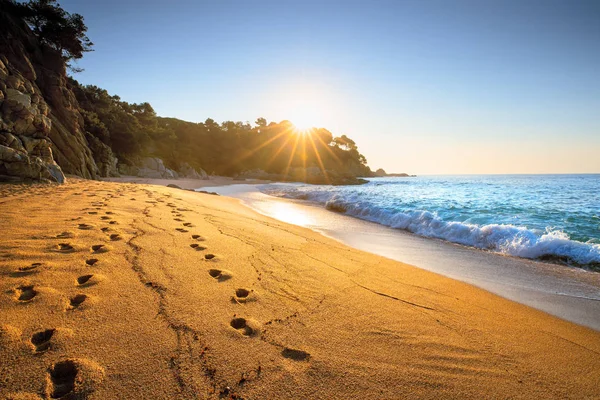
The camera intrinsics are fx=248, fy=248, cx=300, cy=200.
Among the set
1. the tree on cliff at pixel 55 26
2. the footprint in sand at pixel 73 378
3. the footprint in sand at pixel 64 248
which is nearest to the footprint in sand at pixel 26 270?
the footprint in sand at pixel 64 248

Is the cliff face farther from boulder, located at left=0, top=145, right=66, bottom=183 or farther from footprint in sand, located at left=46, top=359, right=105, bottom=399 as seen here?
footprint in sand, located at left=46, top=359, right=105, bottom=399

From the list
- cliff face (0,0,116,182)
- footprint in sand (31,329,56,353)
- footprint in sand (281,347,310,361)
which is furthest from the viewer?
cliff face (0,0,116,182)

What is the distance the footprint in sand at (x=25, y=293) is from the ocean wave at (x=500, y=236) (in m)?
8.74

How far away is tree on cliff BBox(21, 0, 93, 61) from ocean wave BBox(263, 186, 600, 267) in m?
31.0

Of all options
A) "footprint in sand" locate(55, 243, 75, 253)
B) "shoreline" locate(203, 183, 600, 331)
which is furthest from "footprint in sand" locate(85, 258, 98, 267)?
"shoreline" locate(203, 183, 600, 331)

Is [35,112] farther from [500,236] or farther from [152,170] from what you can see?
[152,170]

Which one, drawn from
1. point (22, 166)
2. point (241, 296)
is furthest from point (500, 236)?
point (22, 166)

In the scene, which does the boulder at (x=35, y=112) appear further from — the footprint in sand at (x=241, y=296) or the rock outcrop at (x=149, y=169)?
the footprint in sand at (x=241, y=296)

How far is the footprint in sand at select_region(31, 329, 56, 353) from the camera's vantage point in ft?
5.29

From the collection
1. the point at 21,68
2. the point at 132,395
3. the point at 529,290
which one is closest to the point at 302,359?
the point at 132,395

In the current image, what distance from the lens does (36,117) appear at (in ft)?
35.1

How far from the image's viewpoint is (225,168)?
63.0 m

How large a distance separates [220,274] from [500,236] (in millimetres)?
7642

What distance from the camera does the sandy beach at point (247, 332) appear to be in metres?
1.50
